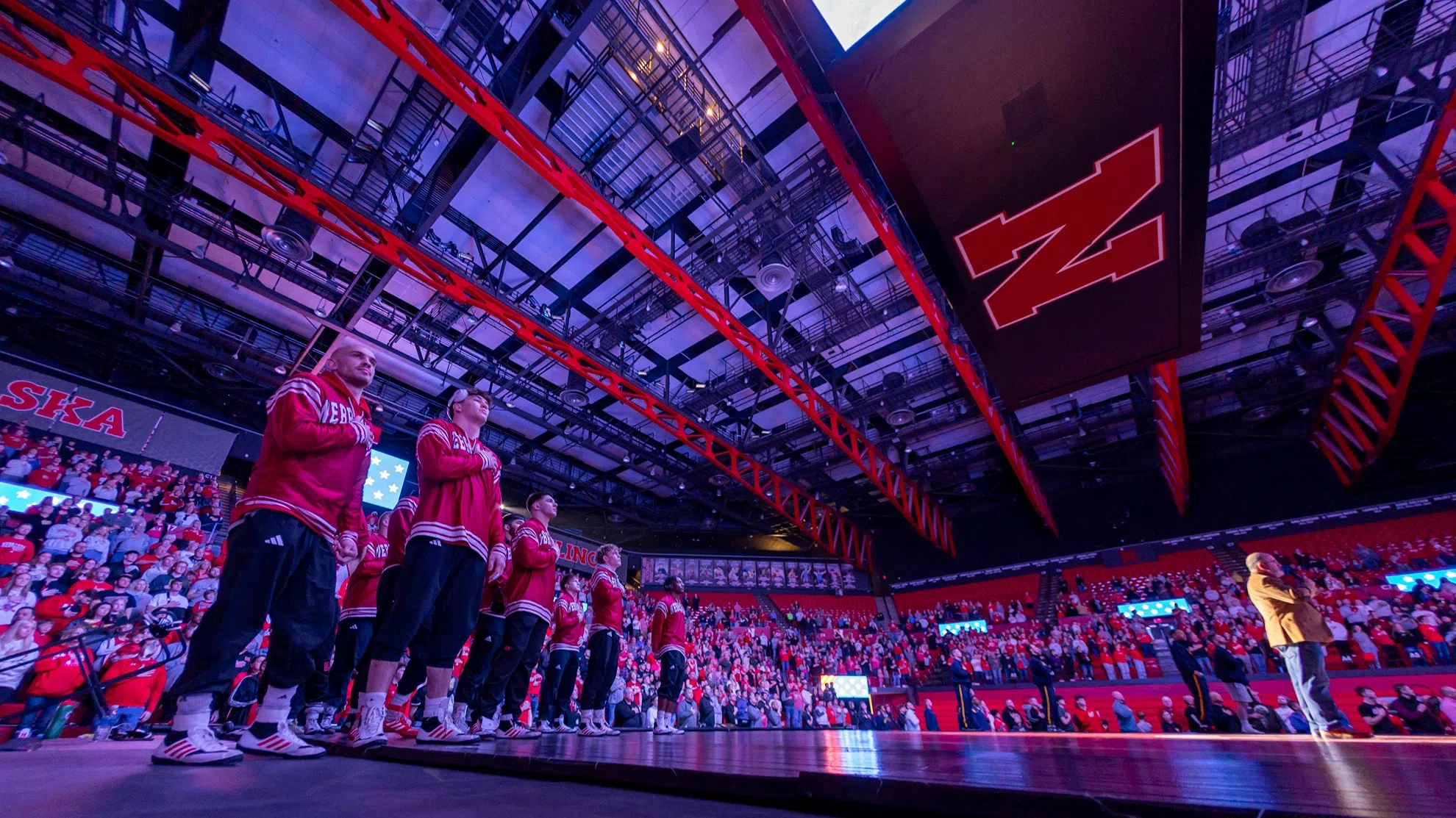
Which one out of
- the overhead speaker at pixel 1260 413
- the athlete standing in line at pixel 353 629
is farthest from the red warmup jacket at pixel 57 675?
the overhead speaker at pixel 1260 413

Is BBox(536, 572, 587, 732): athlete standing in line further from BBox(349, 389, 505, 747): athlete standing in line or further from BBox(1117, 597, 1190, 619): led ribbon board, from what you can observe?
BBox(1117, 597, 1190, 619): led ribbon board

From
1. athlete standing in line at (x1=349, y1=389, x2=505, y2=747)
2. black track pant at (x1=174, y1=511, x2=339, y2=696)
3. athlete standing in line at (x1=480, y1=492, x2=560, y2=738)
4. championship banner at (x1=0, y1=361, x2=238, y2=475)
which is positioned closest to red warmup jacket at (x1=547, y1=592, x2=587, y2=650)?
athlete standing in line at (x1=480, y1=492, x2=560, y2=738)

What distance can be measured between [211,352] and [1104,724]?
18502 millimetres

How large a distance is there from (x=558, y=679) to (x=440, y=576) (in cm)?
310

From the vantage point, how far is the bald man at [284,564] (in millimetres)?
1967

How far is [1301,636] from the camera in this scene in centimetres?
450

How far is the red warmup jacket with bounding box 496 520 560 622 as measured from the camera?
4035mm

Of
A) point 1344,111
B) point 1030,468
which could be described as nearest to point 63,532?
point 1344,111

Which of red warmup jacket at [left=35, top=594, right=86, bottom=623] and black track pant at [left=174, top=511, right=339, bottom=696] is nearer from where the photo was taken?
black track pant at [left=174, top=511, right=339, bottom=696]

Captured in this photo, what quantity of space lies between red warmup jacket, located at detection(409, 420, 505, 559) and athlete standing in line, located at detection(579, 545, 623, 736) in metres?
2.16

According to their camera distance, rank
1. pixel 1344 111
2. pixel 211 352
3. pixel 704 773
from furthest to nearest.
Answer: pixel 211 352, pixel 1344 111, pixel 704 773

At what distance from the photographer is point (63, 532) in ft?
27.5

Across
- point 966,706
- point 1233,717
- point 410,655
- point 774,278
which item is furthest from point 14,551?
point 1233,717

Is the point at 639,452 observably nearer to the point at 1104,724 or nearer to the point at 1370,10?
the point at 1104,724
